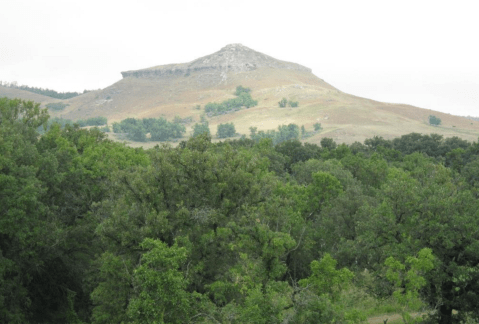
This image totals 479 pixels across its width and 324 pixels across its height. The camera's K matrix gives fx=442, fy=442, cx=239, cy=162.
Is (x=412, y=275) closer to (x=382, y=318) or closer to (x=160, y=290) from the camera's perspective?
(x=382, y=318)

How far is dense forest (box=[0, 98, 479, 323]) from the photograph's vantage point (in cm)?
1909

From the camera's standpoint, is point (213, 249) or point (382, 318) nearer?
point (213, 249)

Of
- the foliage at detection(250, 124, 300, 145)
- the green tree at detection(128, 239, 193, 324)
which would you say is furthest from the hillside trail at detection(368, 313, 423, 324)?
the foliage at detection(250, 124, 300, 145)

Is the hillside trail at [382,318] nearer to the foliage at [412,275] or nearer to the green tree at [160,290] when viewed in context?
the foliage at [412,275]

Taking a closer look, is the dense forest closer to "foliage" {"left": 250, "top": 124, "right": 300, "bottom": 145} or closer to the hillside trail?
the hillside trail

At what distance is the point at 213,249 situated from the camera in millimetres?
23125

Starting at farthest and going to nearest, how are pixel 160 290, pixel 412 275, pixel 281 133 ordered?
pixel 281 133 → pixel 412 275 → pixel 160 290

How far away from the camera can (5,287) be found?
87.4 feet

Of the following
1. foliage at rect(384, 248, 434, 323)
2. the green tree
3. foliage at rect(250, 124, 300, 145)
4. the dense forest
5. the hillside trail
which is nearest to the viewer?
the green tree

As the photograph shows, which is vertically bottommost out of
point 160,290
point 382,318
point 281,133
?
point 382,318

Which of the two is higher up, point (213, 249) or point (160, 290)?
point (213, 249)

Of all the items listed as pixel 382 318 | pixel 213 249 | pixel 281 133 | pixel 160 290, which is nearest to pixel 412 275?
pixel 382 318

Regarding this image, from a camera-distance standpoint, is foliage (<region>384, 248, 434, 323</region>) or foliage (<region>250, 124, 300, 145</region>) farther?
foliage (<region>250, 124, 300, 145</region>)

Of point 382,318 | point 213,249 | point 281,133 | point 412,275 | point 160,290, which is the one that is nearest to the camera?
point 160,290
